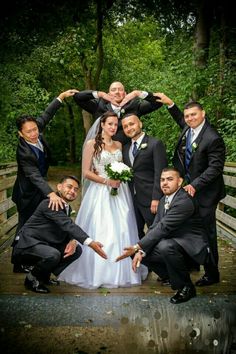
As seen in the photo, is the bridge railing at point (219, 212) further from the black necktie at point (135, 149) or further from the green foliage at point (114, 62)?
the black necktie at point (135, 149)

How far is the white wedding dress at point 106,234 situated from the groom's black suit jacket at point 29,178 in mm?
603

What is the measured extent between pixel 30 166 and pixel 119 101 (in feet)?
4.69

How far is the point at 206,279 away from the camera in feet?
16.6

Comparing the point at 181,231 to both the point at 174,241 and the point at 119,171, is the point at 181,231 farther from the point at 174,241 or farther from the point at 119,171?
the point at 119,171

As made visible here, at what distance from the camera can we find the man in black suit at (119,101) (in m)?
5.70

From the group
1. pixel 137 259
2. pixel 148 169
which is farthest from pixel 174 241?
pixel 148 169

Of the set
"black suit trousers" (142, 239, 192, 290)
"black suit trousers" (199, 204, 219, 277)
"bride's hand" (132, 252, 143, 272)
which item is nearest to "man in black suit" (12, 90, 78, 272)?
"bride's hand" (132, 252, 143, 272)

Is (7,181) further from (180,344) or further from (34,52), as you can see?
(34,52)

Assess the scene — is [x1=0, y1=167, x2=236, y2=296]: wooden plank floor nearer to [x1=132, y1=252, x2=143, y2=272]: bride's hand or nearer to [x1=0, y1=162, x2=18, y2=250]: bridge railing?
[x1=132, y1=252, x2=143, y2=272]: bride's hand

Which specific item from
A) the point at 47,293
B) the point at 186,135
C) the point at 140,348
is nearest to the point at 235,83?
the point at 186,135

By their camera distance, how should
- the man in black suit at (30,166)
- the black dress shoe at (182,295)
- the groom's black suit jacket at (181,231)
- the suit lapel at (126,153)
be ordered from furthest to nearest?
the suit lapel at (126,153)
the man in black suit at (30,166)
the groom's black suit jacket at (181,231)
the black dress shoe at (182,295)

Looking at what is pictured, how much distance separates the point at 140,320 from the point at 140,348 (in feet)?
1.76

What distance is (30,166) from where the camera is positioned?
5359mm

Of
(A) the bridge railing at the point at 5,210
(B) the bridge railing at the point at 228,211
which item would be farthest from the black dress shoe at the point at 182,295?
(A) the bridge railing at the point at 5,210
